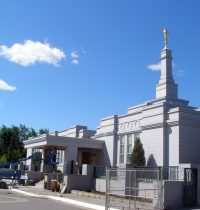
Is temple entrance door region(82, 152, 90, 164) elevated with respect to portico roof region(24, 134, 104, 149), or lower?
lower

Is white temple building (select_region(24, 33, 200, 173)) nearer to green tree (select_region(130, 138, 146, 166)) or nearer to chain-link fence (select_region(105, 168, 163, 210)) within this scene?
green tree (select_region(130, 138, 146, 166))

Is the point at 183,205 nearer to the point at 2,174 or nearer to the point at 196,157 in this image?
the point at 196,157

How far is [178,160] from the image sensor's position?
87.9 feet

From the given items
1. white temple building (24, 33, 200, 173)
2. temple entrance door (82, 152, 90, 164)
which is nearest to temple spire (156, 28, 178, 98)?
white temple building (24, 33, 200, 173)

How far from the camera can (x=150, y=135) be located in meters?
29.7

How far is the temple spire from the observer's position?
1291 inches

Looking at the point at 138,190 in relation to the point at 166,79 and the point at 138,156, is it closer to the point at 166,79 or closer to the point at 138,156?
the point at 138,156

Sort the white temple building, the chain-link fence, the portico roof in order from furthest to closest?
the portico roof, the white temple building, the chain-link fence

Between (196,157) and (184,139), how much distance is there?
1.78m

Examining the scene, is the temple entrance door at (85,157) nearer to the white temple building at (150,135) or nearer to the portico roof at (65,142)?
the white temple building at (150,135)

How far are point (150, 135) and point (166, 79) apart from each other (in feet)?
19.7

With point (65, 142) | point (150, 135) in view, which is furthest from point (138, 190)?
point (65, 142)

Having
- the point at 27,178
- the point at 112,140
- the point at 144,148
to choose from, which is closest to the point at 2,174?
the point at 27,178

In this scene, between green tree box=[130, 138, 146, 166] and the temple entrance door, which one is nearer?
green tree box=[130, 138, 146, 166]
